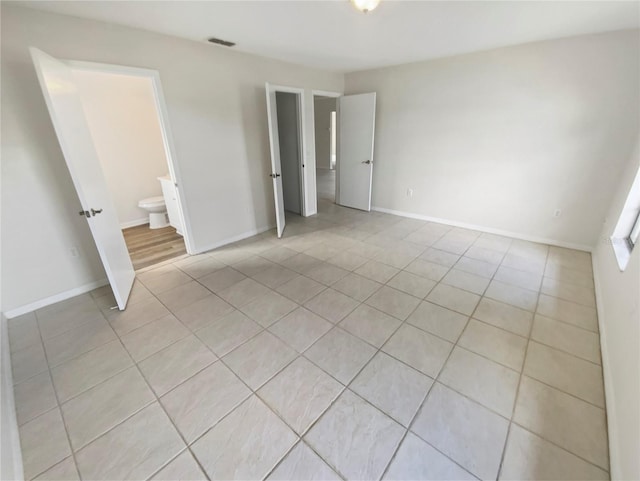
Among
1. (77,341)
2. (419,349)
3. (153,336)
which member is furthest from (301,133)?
(77,341)

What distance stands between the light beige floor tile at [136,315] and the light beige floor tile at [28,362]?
17.2 inches

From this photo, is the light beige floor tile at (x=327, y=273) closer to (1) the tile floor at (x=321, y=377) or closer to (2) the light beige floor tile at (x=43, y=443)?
(1) the tile floor at (x=321, y=377)

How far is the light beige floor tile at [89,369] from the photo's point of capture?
5.58ft

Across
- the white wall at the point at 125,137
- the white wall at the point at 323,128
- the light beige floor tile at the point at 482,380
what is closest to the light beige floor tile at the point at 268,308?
the light beige floor tile at the point at 482,380

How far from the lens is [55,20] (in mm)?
2152

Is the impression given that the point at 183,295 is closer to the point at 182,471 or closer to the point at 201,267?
the point at 201,267

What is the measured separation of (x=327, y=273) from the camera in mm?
2990

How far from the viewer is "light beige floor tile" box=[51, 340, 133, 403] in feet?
5.58

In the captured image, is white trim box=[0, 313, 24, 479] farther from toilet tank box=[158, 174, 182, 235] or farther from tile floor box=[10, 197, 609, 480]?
toilet tank box=[158, 174, 182, 235]

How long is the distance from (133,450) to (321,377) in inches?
40.7

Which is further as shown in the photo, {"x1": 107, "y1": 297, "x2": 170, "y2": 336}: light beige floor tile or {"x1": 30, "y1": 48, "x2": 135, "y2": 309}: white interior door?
{"x1": 107, "y1": 297, "x2": 170, "y2": 336}: light beige floor tile

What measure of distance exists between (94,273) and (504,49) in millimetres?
5279

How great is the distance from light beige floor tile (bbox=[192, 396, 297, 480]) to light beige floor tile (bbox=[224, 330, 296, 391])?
21 cm

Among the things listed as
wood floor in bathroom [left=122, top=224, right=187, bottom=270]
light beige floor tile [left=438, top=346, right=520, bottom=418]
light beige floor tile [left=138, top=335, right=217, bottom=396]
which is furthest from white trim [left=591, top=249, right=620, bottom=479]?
wood floor in bathroom [left=122, top=224, right=187, bottom=270]
